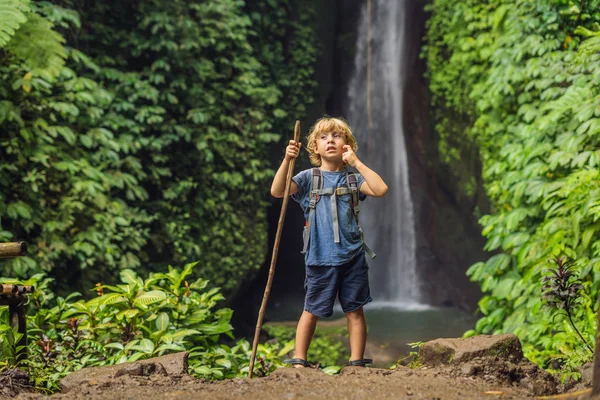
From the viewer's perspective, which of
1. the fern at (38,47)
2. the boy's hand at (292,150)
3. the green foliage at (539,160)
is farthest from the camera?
the fern at (38,47)

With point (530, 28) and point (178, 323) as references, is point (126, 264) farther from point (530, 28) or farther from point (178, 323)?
point (530, 28)

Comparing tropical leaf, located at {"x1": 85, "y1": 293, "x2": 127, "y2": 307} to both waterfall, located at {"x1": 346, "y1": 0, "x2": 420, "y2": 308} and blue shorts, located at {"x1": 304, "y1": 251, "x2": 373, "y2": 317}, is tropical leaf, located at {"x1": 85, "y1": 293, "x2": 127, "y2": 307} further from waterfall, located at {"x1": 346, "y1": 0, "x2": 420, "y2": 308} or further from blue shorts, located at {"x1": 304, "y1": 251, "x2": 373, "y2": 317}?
waterfall, located at {"x1": 346, "y1": 0, "x2": 420, "y2": 308}

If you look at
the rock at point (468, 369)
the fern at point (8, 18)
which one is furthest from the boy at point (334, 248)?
the fern at point (8, 18)

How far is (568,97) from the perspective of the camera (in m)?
5.36

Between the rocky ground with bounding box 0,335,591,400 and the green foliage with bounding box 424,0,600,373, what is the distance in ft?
1.91

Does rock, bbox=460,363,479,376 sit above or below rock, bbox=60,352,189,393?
above

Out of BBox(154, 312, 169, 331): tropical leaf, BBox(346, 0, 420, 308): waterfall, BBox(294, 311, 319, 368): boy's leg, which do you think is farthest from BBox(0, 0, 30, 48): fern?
BBox(346, 0, 420, 308): waterfall

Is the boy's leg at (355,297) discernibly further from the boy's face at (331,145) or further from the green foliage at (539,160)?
the green foliage at (539,160)

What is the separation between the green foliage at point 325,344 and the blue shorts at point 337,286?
15.0 feet

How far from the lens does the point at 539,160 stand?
577 cm

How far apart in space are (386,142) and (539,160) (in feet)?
21.0

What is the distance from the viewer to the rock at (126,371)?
10.9 feet

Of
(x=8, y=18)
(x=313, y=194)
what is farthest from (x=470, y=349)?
(x=8, y=18)

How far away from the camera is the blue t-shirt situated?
373 cm
